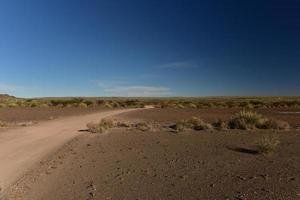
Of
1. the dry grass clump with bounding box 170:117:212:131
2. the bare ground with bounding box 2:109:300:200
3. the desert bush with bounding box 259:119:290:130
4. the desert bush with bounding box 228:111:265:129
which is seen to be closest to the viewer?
the bare ground with bounding box 2:109:300:200

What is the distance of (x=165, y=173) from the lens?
11.9m

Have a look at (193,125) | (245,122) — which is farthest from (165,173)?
(245,122)

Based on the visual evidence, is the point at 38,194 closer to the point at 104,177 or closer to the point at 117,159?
the point at 104,177

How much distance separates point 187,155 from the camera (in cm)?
1527

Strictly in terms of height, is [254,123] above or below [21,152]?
above

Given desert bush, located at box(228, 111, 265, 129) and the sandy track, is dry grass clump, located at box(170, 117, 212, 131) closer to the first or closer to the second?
desert bush, located at box(228, 111, 265, 129)

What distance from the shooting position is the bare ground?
9586mm

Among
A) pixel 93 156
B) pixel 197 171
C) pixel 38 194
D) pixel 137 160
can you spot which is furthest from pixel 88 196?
pixel 93 156

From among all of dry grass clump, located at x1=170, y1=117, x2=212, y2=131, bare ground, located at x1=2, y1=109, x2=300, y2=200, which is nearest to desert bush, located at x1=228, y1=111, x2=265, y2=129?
dry grass clump, located at x1=170, y1=117, x2=212, y2=131

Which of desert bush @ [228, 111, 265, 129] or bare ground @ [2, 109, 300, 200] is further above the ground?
desert bush @ [228, 111, 265, 129]

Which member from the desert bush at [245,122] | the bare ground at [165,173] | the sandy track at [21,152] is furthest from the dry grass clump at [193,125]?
the bare ground at [165,173]

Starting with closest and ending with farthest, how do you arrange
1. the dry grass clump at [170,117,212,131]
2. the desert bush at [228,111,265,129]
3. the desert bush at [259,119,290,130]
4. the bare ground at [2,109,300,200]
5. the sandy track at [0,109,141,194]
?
the bare ground at [2,109,300,200] < the sandy track at [0,109,141,194] < the dry grass clump at [170,117,212,131] < the desert bush at [259,119,290,130] < the desert bush at [228,111,265,129]

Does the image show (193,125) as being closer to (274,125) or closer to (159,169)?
(274,125)

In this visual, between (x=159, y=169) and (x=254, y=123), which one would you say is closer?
(x=159, y=169)
